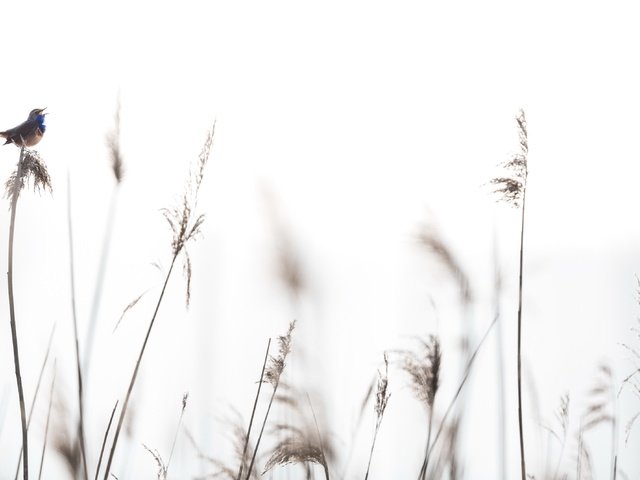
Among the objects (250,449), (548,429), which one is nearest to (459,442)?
(250,449)

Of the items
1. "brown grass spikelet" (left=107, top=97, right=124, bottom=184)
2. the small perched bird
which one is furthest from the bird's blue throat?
"brown grass spikelet" (left=107, top=97, right=124, bottom=184)

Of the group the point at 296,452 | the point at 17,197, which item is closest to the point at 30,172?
the point at 17,197

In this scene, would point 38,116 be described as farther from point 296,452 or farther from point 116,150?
point 296,452

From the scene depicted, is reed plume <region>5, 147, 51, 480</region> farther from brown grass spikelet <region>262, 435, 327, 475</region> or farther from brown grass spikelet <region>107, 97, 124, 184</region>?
brown grass spikelet <region>262, 435, 327, 475</region>

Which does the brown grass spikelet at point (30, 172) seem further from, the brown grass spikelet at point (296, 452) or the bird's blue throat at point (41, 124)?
the brown grass spikelet at point (296, 452)

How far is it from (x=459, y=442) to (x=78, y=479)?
1.31 m

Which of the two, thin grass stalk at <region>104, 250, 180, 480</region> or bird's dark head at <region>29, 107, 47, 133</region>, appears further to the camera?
bird's dark head at <region>29, 107, 47, 133</region>

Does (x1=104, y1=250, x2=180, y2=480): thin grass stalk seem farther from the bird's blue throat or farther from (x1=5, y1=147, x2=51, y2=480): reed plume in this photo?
the bird's blue throat

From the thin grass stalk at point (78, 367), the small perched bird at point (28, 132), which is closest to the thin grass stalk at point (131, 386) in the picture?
the thin grass stalk at point (78, 367)

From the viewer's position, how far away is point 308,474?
8.79 feet

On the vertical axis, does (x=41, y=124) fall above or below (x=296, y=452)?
above

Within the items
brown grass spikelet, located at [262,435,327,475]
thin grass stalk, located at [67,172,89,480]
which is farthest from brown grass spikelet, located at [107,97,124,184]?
brown grass spikelet, located at [262,435,327,475]

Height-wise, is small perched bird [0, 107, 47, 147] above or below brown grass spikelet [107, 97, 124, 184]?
above

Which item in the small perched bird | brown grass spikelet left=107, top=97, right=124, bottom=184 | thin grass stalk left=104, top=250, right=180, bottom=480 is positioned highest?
the small perched bird
